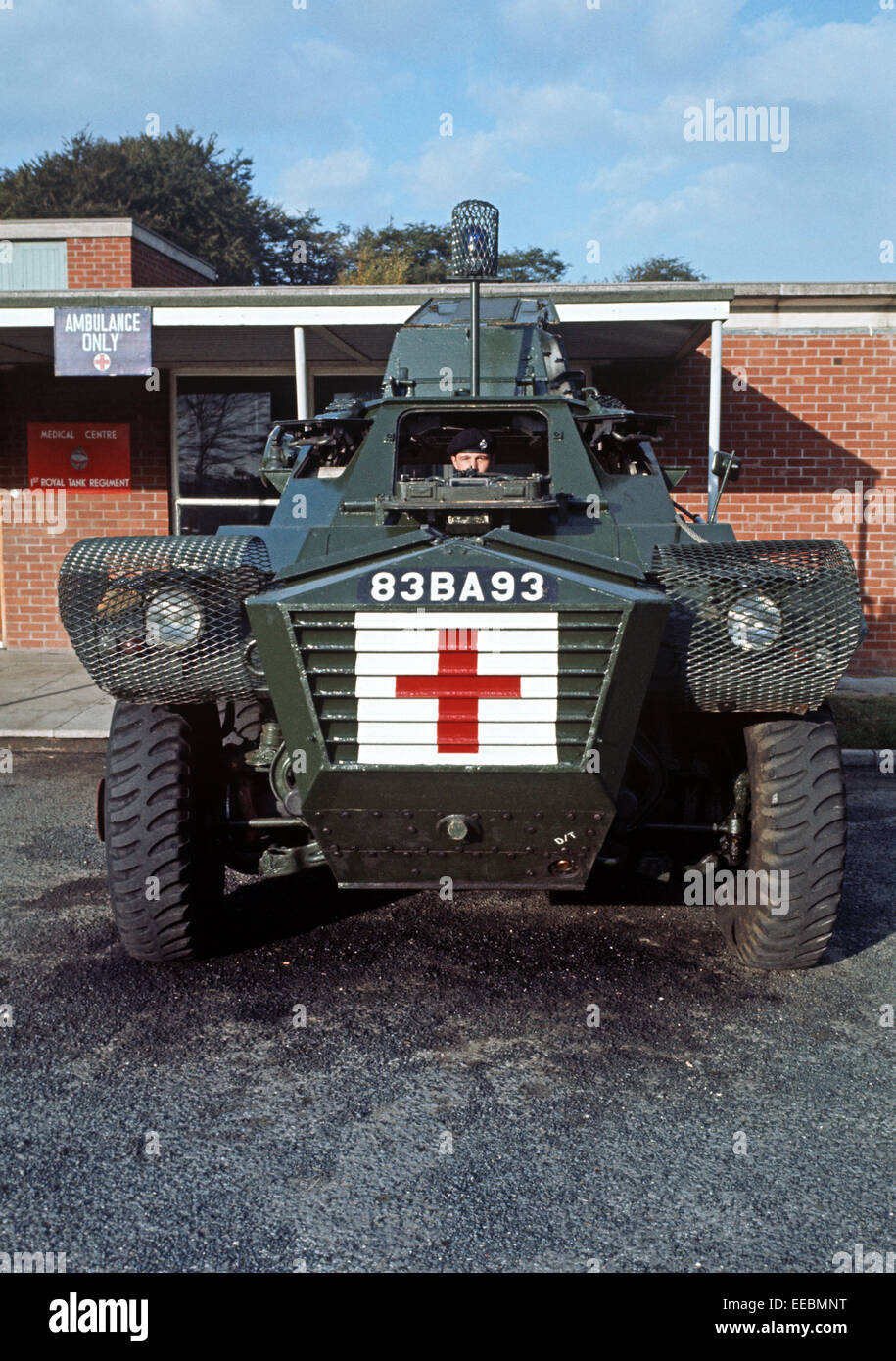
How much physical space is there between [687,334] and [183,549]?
23.6 ft

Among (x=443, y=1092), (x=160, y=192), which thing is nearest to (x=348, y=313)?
(x=443, y=1092)

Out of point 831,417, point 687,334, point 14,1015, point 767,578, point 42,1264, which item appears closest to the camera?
point 42,1264

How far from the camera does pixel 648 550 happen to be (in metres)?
4.22

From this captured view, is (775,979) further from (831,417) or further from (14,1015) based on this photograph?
(831,417)

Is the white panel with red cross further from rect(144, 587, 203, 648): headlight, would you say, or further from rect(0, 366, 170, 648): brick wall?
rect(0, 366, 170, 648): brick wall

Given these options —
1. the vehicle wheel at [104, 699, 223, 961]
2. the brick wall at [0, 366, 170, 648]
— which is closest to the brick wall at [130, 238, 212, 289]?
the brick wall at [0, 366, 170, 648]

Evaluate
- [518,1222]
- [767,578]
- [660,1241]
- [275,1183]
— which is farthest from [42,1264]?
[767,578]

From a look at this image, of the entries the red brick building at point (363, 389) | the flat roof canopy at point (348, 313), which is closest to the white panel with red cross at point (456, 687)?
the flat roof canopy at point (348, 313)

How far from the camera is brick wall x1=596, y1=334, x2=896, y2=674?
35.9ft

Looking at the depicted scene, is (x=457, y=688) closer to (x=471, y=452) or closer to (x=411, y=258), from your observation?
(x=471, y=452)

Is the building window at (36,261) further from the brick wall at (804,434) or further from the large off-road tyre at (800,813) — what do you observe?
the large off-road tyre at (800,813)

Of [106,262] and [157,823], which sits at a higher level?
[106,262]

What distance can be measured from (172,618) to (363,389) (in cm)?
904

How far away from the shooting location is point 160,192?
37.8m
